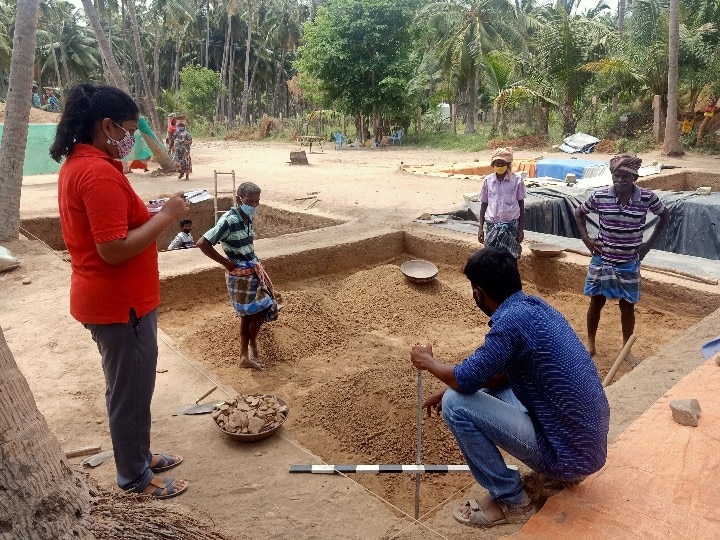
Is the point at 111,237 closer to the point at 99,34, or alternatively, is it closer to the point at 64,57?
the point at 99,34

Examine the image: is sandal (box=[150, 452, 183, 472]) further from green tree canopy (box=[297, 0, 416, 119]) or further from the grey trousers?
green tree canopy (box=[297, 0, 416, 119])

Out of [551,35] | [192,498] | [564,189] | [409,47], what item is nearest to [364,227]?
[564,189]

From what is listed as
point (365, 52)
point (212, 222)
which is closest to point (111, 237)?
point (212, 222)

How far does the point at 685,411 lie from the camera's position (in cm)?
274

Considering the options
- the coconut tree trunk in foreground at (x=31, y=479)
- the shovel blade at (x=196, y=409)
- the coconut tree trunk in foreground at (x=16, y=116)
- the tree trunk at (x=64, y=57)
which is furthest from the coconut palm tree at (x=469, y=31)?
the tree trunk at (x=64, y=57)

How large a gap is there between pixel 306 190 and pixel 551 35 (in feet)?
39.8

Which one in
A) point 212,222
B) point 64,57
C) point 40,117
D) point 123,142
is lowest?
point 212,222

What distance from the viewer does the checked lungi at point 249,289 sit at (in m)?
Answer: 4.23

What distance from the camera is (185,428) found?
3.18 metres

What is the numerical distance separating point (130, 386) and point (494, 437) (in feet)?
4.88

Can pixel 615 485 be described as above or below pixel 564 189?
below

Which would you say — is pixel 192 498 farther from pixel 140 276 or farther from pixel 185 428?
pixel 140 276

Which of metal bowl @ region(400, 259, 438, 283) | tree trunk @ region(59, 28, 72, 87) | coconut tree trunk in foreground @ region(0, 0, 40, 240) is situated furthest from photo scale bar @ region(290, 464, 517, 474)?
tree trunk @ region(59, 28, 72, 87)

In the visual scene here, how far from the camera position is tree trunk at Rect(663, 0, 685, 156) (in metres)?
14.3
